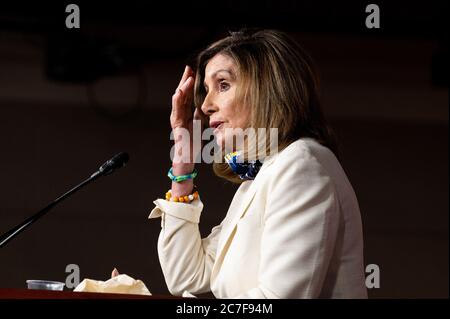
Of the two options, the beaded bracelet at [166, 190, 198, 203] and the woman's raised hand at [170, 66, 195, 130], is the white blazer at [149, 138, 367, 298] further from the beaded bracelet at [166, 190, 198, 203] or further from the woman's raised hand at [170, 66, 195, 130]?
the woman's raised hand at [170, 66, 195, 130]

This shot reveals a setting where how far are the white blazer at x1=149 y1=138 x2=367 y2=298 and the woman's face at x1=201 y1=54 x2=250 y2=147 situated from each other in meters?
0.14

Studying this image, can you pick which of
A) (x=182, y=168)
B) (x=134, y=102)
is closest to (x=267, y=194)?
(x=182, y=168)

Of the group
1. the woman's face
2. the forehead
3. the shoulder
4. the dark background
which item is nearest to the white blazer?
the shoulder

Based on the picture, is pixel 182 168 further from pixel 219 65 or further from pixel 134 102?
pixel 134 102

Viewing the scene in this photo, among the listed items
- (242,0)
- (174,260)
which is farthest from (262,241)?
(242,0)

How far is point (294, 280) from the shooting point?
4.27 feet

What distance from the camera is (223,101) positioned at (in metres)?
1.65

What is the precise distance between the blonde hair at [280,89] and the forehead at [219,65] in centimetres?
2

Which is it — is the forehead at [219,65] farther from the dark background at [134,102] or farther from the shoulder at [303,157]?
the dark background at [134,102]

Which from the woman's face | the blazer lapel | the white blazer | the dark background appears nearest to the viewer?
the white blazer

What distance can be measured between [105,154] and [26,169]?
1.11 feet

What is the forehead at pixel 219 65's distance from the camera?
1.67 m

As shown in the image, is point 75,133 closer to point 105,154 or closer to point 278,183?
point 105,154

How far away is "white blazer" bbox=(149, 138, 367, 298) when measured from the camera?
1315mm
